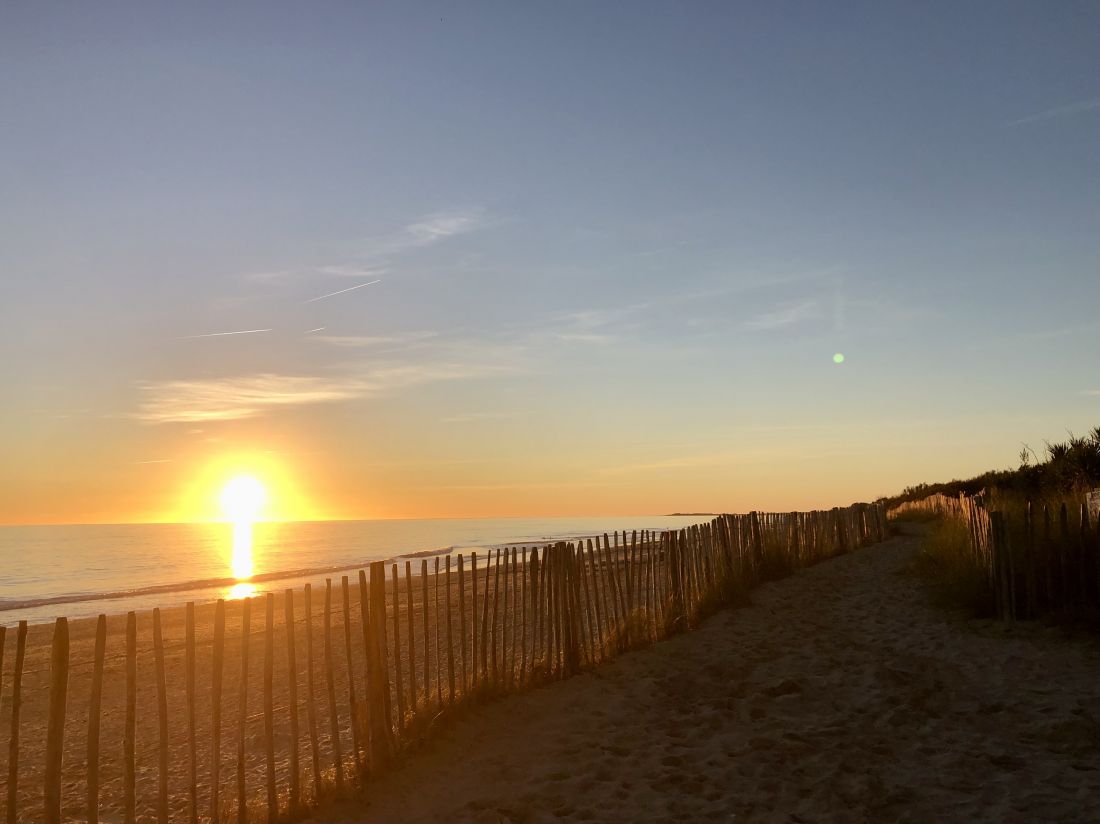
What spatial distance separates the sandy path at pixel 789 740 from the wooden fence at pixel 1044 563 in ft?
1.61

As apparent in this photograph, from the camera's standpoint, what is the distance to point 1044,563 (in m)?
9.04

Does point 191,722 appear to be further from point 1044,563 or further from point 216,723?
point 1044,563

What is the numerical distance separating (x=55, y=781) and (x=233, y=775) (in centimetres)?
242

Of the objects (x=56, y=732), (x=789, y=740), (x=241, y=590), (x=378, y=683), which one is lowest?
(x=241, y=590)

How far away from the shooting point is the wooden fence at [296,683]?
448cm

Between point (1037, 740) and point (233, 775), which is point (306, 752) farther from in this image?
point (1037, 740)

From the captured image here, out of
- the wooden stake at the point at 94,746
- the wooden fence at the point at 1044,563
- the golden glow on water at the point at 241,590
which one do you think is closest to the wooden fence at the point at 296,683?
the wooden stake at the point at 94,746

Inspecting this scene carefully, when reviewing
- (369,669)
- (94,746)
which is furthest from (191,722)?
(369,669)

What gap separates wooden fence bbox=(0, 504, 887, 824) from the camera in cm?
448

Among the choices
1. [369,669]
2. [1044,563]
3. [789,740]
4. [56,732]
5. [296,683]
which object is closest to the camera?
[56,732]

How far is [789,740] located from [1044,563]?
521cm

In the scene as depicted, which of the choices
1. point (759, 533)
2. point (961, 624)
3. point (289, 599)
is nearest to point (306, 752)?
point (289, 599)

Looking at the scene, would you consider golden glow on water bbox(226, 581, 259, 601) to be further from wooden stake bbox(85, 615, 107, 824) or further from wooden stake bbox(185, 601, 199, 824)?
wooden stake bbox(85, 615, 107, 824)

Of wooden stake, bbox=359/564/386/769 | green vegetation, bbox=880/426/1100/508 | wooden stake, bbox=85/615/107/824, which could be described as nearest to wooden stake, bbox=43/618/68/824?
wooden stake, bbox=85/615/107/824
